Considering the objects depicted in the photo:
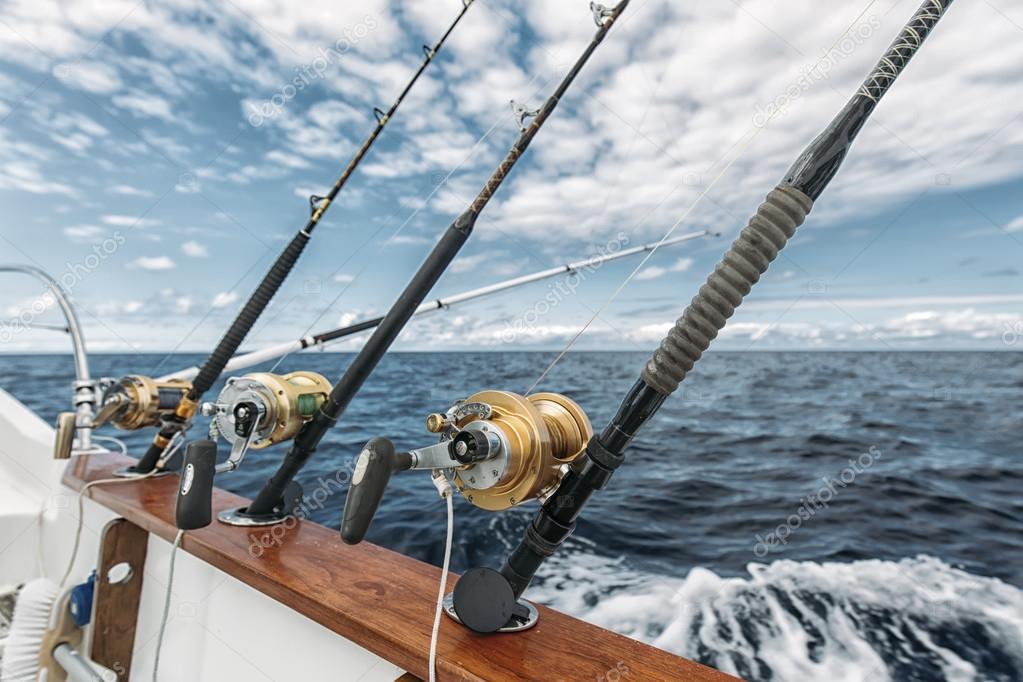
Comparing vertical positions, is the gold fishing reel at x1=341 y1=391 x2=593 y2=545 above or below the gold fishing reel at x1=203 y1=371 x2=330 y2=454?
above

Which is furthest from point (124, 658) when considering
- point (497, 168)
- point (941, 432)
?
point (941, 432)

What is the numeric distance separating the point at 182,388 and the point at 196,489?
1108 millimetres

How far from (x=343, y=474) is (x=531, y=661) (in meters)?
4.08

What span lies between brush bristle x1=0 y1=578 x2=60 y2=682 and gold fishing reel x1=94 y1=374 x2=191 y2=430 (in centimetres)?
50

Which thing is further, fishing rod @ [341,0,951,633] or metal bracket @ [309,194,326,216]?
metal bracket @ [309,194,326,216]

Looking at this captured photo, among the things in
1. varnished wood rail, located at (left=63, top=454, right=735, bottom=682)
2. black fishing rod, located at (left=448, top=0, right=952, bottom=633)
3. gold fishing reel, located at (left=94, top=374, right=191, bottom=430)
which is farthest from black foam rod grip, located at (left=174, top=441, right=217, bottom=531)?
gold fishing reel, located at (left=94, top=374, right=191, bottom=430)

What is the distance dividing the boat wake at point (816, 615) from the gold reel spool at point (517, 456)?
190 cm

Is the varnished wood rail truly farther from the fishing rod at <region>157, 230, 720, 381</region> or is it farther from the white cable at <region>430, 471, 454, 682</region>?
the fishing rod at <region>157, 230, 720, 381</region>

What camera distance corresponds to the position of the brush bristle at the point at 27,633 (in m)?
1.44

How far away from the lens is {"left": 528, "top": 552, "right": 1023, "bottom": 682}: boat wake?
237 cm

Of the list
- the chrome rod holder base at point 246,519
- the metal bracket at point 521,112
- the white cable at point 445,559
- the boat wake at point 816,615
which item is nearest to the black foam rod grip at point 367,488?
the white cable at point 445,559

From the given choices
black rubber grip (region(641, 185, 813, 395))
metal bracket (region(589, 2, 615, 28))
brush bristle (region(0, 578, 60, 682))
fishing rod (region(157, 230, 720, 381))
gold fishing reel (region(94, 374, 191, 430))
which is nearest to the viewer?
black rubber grip (region(641, 185, 813, 395))

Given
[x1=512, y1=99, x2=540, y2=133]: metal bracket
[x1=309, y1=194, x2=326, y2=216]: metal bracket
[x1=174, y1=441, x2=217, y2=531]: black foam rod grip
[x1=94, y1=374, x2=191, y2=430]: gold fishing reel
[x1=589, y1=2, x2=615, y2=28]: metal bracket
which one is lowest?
[x1=94, y1=374, x2=191, y2=430]: gold fishing reel

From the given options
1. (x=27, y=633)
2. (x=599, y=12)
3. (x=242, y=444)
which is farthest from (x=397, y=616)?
(x=599, y=12)
